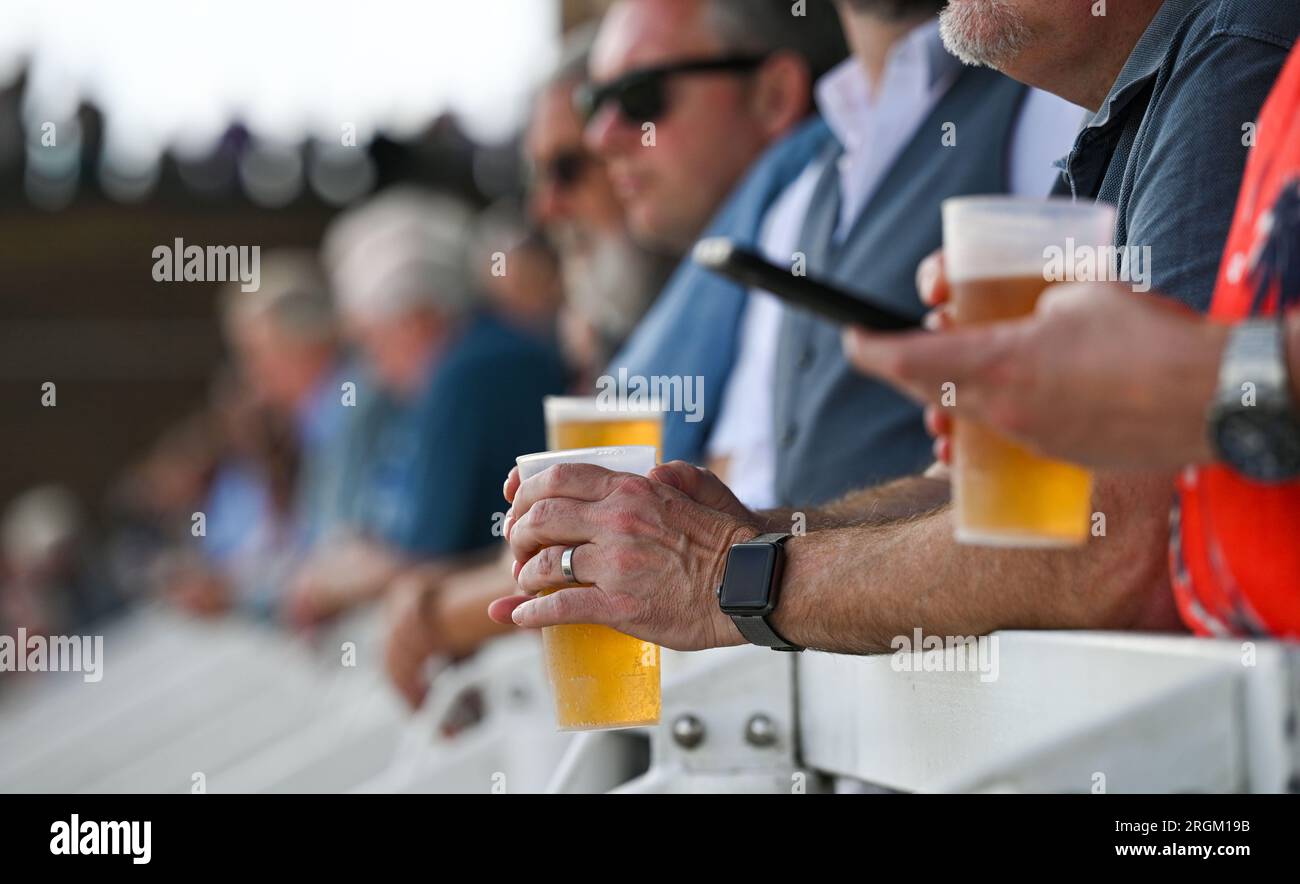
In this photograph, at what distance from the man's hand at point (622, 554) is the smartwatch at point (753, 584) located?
0.02 metres

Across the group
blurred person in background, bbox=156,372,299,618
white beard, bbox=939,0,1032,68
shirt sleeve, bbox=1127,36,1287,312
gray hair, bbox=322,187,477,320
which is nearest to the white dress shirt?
white beard, bbox=939,0,1032,68

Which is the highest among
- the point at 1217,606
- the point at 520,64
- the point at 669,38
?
the point at 520,64

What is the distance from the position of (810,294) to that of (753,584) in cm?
58

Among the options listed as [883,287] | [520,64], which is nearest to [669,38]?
[883,287]

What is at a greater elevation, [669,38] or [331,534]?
[669,38]

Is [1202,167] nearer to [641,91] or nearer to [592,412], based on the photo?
[592,412]

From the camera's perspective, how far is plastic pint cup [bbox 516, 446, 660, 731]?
1452mm

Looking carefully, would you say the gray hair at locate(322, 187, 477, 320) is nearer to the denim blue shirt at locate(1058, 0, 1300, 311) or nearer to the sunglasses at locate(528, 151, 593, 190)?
the sunglasses at locate(528, 151, 593, 190)

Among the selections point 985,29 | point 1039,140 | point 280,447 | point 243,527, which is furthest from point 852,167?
point 243,527

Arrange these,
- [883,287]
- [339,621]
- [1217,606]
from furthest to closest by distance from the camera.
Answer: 1. [339,621]
2. [883,287]
3. [1217,606]

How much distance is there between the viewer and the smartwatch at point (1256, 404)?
86 cm
